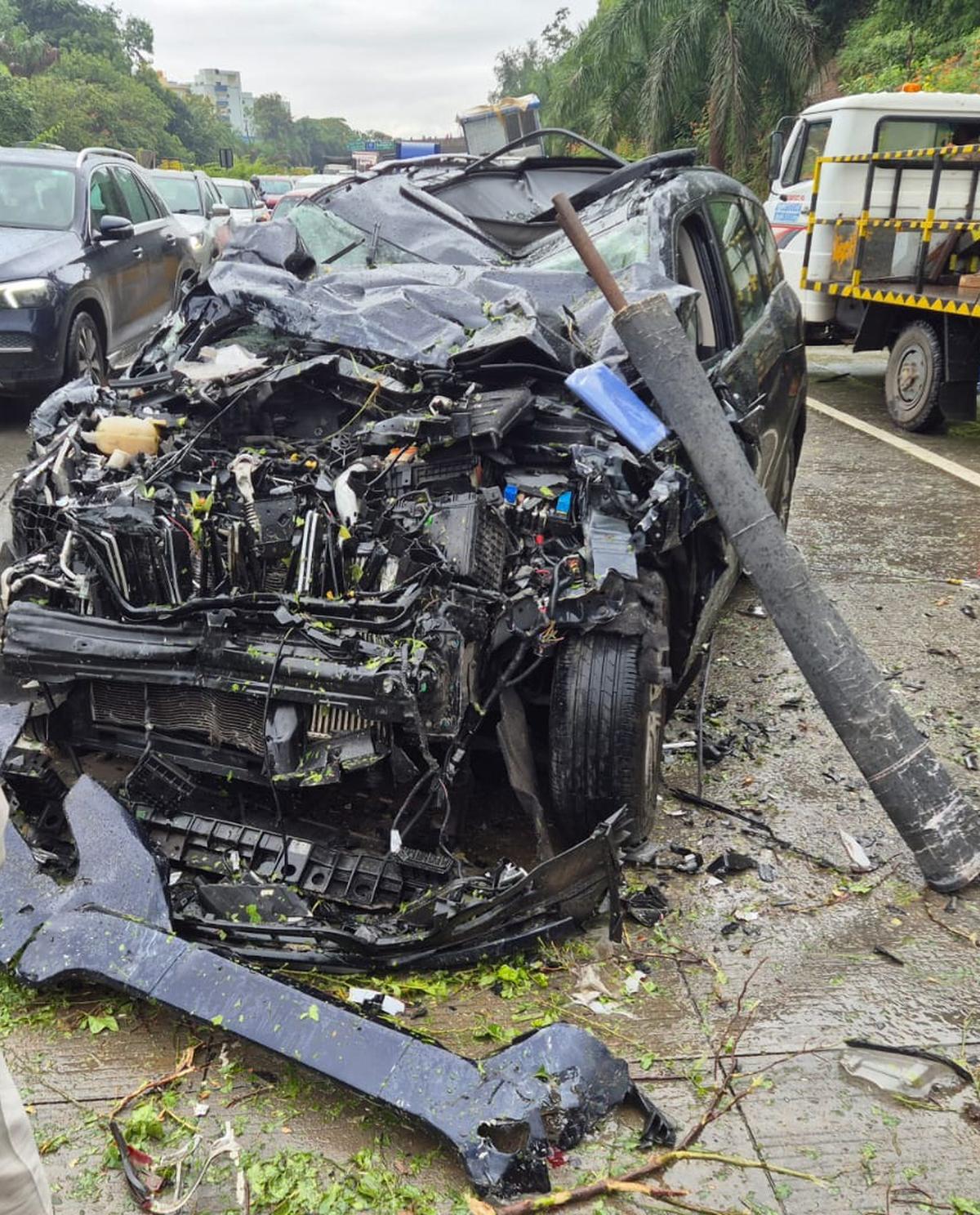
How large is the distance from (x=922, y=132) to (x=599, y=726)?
390 inches

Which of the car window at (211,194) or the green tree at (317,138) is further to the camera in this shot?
the green tree at (317,138)

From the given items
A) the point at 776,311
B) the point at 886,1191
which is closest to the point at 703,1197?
the point at 886,1191

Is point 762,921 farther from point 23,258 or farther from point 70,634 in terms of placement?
point 23,258

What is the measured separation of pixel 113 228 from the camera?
8.45 m

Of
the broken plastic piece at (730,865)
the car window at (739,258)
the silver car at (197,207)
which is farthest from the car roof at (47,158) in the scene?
the broken plastic piece at (730,865)

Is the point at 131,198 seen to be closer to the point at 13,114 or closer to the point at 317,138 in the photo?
the point at 13,114

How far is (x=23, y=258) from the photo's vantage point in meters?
7.79

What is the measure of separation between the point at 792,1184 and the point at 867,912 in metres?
1.11

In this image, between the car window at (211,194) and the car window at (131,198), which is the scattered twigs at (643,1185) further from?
the car window at (211,194)

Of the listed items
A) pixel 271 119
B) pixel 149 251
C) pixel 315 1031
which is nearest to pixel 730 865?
pixel 315 1031

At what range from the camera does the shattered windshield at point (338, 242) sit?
4.82 m

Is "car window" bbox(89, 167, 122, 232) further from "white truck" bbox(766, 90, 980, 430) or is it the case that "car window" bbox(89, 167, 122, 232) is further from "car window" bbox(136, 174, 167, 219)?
"white truck" bbox(766, 90, 980, 430)

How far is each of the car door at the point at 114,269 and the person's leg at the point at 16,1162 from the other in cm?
774

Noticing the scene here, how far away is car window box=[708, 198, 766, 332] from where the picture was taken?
15.8 feet
